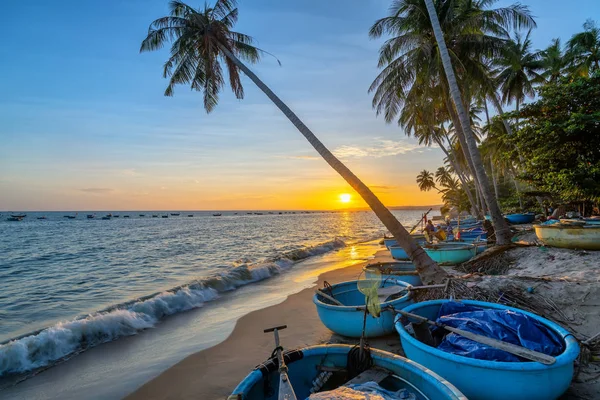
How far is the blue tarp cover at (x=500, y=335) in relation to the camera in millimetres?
3678

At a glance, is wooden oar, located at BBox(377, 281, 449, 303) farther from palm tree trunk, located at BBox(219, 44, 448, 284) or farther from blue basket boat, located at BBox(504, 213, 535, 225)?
blue basket boat, located at BBox(504, 213, 535, 225)

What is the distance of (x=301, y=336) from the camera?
276 inches

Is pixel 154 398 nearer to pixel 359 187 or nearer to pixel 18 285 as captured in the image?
pixel 359 187

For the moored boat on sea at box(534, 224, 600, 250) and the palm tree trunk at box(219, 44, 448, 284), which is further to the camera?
the moored boat on sea at box(534, 224, 600, 250)

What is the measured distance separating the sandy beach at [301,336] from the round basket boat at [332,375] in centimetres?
203

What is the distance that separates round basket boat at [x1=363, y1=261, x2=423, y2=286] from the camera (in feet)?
28.6

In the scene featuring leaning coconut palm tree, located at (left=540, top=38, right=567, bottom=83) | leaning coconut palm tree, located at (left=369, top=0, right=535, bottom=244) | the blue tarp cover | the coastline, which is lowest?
the coastline

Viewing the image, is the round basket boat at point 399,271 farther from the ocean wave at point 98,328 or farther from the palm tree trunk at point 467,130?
the ocean wave at point 98,328

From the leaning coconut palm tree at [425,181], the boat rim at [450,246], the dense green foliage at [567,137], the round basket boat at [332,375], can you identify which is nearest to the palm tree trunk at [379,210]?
the round basket boat at [332,375]

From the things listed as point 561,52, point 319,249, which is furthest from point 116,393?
point 561,52

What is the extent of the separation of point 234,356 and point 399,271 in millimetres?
5659

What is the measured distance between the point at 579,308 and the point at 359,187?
17.1 ft

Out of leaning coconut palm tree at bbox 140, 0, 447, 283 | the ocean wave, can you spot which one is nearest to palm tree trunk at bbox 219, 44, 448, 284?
leaning coconut palm tree at bbox 140, 0, 447, 283

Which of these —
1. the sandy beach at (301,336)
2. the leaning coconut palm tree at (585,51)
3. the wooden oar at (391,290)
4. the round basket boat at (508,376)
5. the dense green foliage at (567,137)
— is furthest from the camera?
the leaning coconut palm tree at (585,51)
